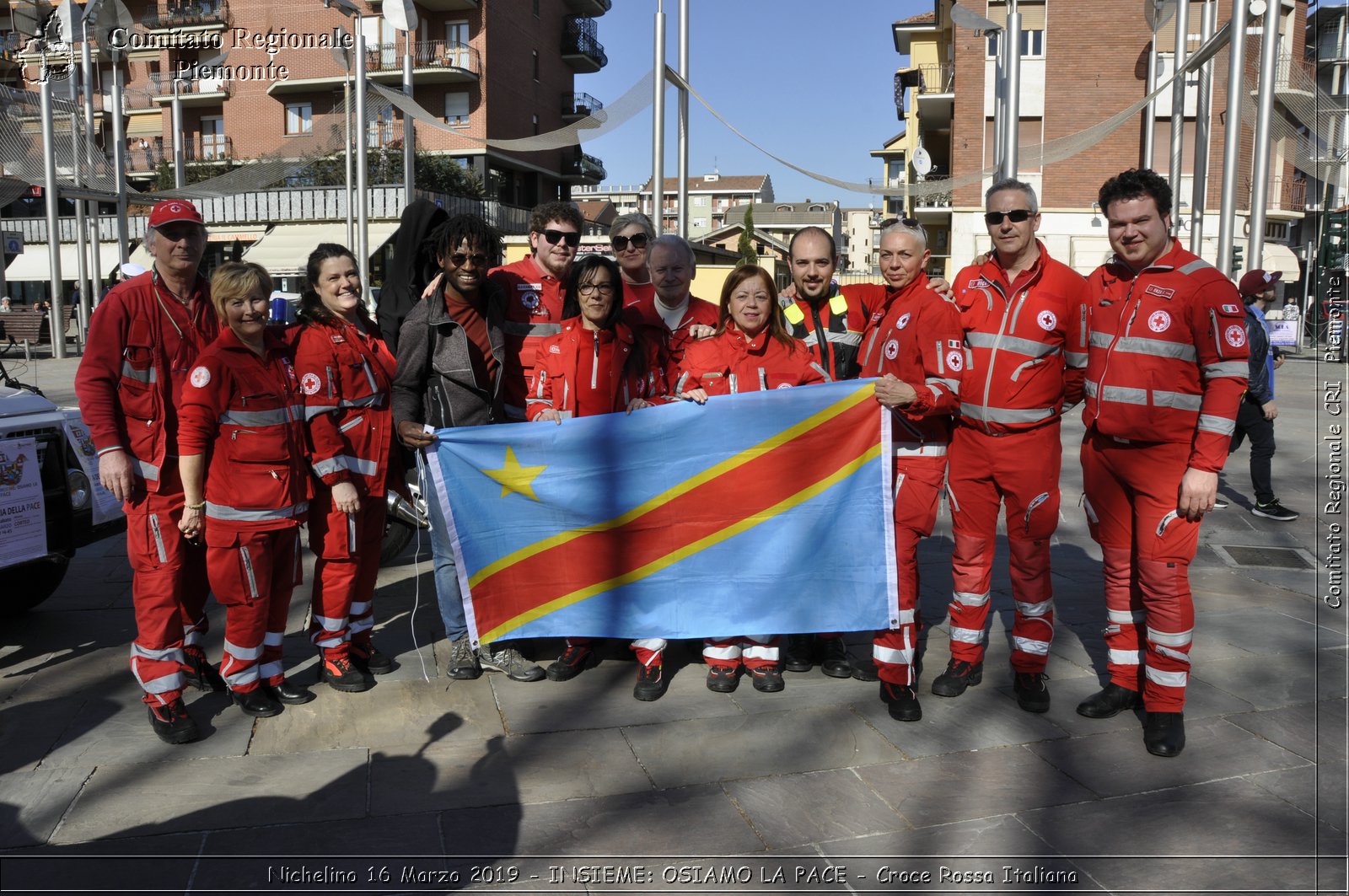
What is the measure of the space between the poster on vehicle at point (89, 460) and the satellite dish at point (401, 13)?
11016 mm

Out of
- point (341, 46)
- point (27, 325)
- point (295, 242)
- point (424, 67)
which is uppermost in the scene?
point (424, 67)

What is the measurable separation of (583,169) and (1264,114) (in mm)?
41477

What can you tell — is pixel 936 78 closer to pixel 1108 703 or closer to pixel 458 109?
pixel 458 109

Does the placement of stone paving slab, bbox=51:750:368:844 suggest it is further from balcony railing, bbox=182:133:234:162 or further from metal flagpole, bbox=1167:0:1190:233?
balcony railing, bbox=182:133:234:162

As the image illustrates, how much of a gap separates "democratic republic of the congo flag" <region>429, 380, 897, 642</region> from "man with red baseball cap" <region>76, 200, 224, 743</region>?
1.06 metres

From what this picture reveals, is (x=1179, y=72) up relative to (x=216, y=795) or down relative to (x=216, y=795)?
up

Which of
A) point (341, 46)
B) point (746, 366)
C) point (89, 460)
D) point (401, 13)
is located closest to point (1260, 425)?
point (746, 366)

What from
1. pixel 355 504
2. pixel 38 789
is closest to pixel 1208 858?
pixel 355 504

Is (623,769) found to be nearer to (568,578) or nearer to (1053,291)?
(568,578)

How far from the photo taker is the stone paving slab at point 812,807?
10.6 feet

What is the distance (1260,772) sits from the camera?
3641mm

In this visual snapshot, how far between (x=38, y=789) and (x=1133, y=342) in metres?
4.21

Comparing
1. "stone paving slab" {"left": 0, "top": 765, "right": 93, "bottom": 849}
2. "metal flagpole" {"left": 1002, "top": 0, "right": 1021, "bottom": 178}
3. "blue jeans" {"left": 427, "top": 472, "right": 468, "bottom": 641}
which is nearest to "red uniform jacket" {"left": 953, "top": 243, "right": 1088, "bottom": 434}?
"blue jeans" {"left": 427, "top": 472, "right": 468, "bottom": 641}

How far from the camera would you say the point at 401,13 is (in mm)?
14547
